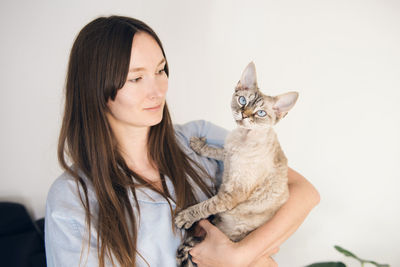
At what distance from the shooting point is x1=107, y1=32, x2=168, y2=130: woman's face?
1.09 m

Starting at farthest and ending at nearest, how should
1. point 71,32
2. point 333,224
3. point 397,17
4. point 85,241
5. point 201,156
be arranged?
point 333,224 < point 71,32 < point 397,17 < point 201,156 < point 85,241

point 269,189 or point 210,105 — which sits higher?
point 210,105

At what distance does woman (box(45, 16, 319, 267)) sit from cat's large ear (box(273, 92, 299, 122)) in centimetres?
46

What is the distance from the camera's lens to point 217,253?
3.69ft

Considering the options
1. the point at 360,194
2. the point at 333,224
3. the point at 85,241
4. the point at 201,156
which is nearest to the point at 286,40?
the point at 201,156

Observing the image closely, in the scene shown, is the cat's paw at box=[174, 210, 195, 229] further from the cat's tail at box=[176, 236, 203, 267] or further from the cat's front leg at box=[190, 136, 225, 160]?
the cat's front leg at box=[190, 136, 225, 160]

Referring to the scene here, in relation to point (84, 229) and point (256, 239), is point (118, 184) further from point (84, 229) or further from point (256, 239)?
point (256, 239)

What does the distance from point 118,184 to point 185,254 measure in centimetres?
44

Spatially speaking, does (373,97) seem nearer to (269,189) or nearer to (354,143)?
(354,143)

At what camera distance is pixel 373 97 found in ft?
5.68

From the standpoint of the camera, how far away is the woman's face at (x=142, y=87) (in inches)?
43.0

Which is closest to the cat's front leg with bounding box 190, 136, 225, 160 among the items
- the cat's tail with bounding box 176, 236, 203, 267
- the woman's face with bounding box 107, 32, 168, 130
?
the woman's face with bounding box 107, 32, 168, 130

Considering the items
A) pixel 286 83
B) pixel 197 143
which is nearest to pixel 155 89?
pixel 197 143

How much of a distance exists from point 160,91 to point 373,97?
4.72ft
